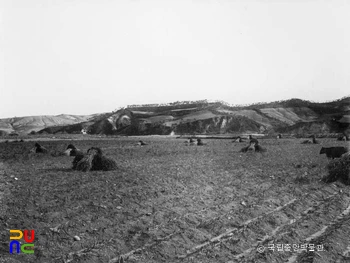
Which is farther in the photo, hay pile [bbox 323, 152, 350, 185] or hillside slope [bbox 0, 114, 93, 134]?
hillside slope [bbox 0, 114, 93, 134]

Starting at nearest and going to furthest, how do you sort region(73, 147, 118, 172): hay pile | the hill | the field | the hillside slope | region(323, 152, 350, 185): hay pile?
the field
region(323, 152, 350, 185): hay pile
region(73, 147, 118, 172): hay pile
the hill
the hillside slope

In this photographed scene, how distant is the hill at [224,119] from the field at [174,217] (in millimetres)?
56692

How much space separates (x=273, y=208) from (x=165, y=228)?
3.26m

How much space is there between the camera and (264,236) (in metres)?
6.98

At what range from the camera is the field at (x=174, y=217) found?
6031mm

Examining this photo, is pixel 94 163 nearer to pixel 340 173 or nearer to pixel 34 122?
pixel 340 173

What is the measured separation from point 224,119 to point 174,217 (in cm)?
7009

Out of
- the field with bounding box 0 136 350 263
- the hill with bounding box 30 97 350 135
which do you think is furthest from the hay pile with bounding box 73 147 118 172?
the hill with bounding box 30 97 350 135

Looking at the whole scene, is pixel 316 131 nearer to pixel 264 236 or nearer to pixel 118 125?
pixel 118 125

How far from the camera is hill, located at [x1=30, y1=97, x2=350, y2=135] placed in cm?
6831

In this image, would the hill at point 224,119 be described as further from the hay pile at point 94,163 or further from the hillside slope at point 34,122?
the hay pile at point 94,163

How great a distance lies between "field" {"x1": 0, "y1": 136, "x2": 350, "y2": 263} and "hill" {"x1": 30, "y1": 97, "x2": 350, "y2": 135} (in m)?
56.7

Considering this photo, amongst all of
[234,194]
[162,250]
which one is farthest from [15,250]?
[234,194]

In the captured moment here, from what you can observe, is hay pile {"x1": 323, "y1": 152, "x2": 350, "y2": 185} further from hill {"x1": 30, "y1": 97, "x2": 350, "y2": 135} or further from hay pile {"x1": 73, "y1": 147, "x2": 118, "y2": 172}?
hill {"x1": 30, "y1": 97, "x2": 350, "y2": 135}
